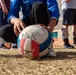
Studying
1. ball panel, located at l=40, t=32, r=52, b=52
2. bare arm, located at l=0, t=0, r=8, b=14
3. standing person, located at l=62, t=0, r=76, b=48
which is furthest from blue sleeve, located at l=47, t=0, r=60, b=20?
standing person, located at l=62, t=0, r=76, b=48

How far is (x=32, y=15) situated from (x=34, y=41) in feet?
1.68

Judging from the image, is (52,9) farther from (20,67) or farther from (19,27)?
(20,67)

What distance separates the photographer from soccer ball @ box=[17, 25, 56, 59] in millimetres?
2527

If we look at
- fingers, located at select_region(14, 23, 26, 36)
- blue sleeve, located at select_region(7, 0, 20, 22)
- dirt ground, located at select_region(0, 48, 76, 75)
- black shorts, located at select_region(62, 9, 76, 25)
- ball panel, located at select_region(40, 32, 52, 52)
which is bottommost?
black shorts, located at select_region(62, 9, 76, 25)

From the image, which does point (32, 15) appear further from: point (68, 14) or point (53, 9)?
Answer: point (68, 14)

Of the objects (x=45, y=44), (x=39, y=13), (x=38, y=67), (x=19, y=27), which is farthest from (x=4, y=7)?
(x=38, y=67)

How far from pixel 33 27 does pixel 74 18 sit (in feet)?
7.19

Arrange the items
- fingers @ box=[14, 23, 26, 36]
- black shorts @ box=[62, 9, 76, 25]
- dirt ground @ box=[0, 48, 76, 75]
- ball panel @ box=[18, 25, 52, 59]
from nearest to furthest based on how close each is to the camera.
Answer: dirt ground @ box=[0, 48, 76, 75] → ball panel @ box=[18, 25, 52, 59] → fingers @ box=[14, 23, 26, 36] → black shorts @ box=[62, 9, 76, 25]

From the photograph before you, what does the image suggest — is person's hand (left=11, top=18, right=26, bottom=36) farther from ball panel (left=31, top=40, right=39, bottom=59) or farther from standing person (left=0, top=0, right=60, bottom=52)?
ball panel (left=31, top=40, right=39, bottom=59)

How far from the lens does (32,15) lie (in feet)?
9.75

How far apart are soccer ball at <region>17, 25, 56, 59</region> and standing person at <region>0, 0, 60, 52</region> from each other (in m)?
0.14

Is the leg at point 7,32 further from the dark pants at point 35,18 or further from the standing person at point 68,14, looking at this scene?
the standing person at point 68,14

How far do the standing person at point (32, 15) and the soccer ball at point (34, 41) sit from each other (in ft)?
0.45

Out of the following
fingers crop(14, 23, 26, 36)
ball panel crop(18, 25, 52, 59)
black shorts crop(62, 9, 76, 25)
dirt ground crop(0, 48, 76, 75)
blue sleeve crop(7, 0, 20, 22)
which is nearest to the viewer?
dirt ground crop(0, 48, 76, 75)
